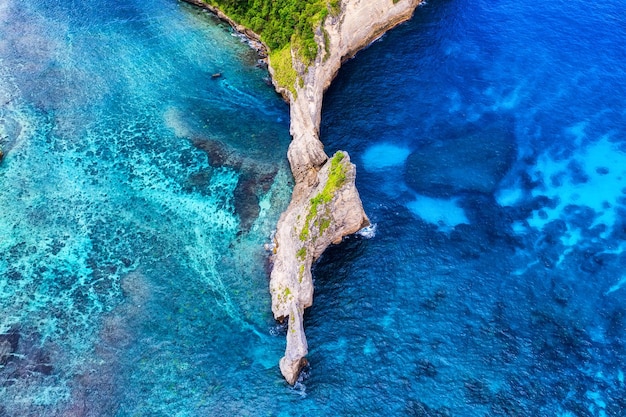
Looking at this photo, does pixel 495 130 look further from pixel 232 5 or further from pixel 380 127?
pixel 232 5

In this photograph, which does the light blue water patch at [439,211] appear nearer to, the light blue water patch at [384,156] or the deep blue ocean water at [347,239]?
the deep blue ocean water at [347,239]

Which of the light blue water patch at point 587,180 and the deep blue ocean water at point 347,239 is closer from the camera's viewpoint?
the deep blue ocean water at point 347,239

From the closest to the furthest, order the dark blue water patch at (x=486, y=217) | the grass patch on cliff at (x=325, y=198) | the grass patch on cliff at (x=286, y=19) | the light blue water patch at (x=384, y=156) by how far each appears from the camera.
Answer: the dark blue water patch at (x=486, y=217) → the grass patch on cliff at (x=325, y=198) → the light blue water patch at (x=384, y=156) → the grass patch on cliff at (x=286, y=19)

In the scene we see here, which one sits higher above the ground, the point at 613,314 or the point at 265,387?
the point at 613,314

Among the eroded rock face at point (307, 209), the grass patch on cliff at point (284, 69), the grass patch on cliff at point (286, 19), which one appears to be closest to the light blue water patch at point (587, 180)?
the eroded rock face at point (307, 209)

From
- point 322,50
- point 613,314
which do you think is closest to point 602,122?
point 613,314

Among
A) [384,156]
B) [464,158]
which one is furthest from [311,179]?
[464,158]

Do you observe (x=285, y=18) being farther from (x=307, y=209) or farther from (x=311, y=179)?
(x=307, y=209)
